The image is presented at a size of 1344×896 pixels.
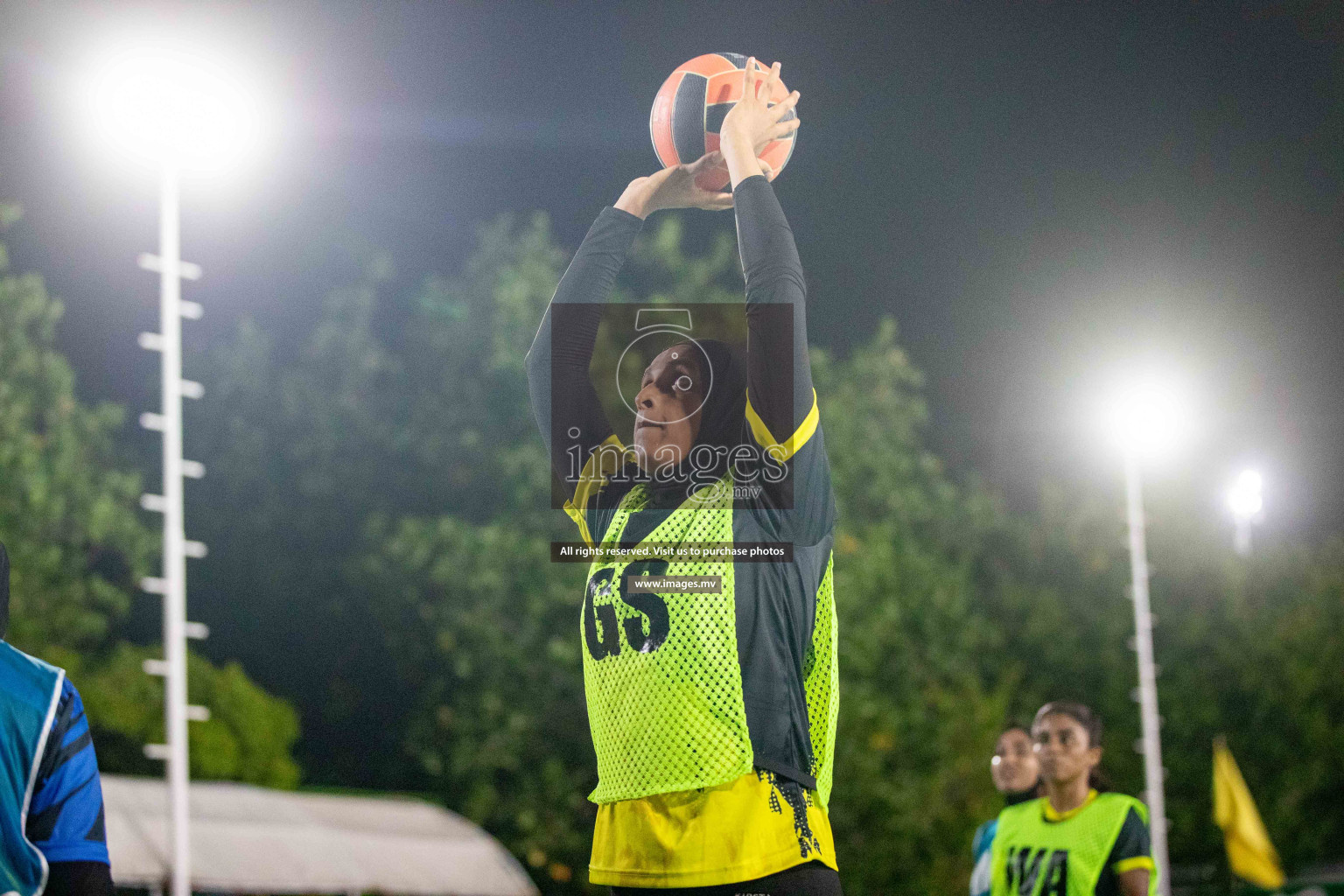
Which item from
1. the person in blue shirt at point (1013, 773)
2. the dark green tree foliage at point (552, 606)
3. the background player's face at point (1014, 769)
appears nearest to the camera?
the person in blue shirt at point (1013, 773)

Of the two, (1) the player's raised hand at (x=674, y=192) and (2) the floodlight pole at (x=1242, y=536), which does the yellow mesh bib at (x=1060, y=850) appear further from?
(2) the floodlight pole at (x=1242, y=536)

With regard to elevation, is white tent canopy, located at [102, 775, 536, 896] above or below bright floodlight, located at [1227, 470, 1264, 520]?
below

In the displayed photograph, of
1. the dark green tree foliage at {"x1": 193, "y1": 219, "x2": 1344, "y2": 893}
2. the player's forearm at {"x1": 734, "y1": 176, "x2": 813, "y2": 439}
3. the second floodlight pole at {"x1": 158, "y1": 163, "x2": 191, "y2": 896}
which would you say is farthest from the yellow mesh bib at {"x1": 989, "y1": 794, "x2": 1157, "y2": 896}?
the dark green tree foliage at {"x1": 193, "y1": 219, "x2": 1344, "y2": 893}

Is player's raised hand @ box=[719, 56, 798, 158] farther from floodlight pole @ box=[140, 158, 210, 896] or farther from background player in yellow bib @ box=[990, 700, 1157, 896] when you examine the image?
floodlight pole @ box=[140, 158, 210, 896]

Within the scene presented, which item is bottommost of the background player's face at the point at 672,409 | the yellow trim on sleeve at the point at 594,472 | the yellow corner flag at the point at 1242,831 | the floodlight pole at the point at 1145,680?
the yellow corner flag at the point at 1242,831

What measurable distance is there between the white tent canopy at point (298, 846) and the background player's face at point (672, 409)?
9.89 meters

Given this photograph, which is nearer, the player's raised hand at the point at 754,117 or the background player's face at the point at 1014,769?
the player's raised hand at the point at 754,117

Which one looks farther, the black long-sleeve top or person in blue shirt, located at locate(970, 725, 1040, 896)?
person in blue shirt, located at locate(970, 725, 1040, 896)

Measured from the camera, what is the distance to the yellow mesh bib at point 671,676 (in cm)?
259

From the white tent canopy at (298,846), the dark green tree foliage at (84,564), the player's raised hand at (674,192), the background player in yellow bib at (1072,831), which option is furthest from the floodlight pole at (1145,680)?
the player's raised hand at (674,192)

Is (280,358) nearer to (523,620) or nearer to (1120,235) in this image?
(523,620)

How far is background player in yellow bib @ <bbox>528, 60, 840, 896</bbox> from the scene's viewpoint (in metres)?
2.56

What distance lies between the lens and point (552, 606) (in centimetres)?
1866

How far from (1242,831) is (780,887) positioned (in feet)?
53.7
